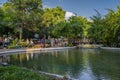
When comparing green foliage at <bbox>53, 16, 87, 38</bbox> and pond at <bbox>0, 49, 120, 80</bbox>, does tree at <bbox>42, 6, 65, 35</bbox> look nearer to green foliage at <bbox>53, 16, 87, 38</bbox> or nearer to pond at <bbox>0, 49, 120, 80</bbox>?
green foliage at <bbox>53, 16, 87, 38</bbox>

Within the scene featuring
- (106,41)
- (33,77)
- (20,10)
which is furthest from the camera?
(20,10)

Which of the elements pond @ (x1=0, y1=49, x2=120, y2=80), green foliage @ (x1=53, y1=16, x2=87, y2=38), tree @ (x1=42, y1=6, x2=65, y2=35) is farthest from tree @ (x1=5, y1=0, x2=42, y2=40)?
pond @ (x1=0, y1=49, x2=120, y2=80)

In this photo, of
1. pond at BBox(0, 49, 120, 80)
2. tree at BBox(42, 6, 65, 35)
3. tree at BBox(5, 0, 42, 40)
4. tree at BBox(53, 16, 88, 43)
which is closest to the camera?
pond at BBox(0, 49, 120, 80)

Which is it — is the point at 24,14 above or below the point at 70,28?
above

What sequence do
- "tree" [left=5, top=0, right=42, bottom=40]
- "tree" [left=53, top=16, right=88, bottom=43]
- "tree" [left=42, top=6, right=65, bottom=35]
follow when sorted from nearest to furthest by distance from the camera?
"tree" [left=5, top=0, right=42, bottom=40], "tree" [left=53, top=16, right=88, bottom=43], "tree" [left=42, top=6, right=65, bottom=35]

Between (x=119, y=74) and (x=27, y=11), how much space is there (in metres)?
34.8

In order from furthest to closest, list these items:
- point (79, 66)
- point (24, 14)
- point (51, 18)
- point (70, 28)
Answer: point (51, 18), point (70, 28), point (24, 14), point (79, 66)

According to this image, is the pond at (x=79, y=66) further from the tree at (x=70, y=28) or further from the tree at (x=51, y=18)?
the tree at (x=51, y=18)

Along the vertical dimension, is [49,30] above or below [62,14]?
below

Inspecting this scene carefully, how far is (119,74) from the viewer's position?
12.8 meters

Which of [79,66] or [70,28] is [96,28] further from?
[79,66]

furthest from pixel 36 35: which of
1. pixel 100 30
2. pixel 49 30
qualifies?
pixel 100 30

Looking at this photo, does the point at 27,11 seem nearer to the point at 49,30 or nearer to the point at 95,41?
the point at 49,30

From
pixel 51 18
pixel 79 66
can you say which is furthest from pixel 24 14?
pixel 79 66
